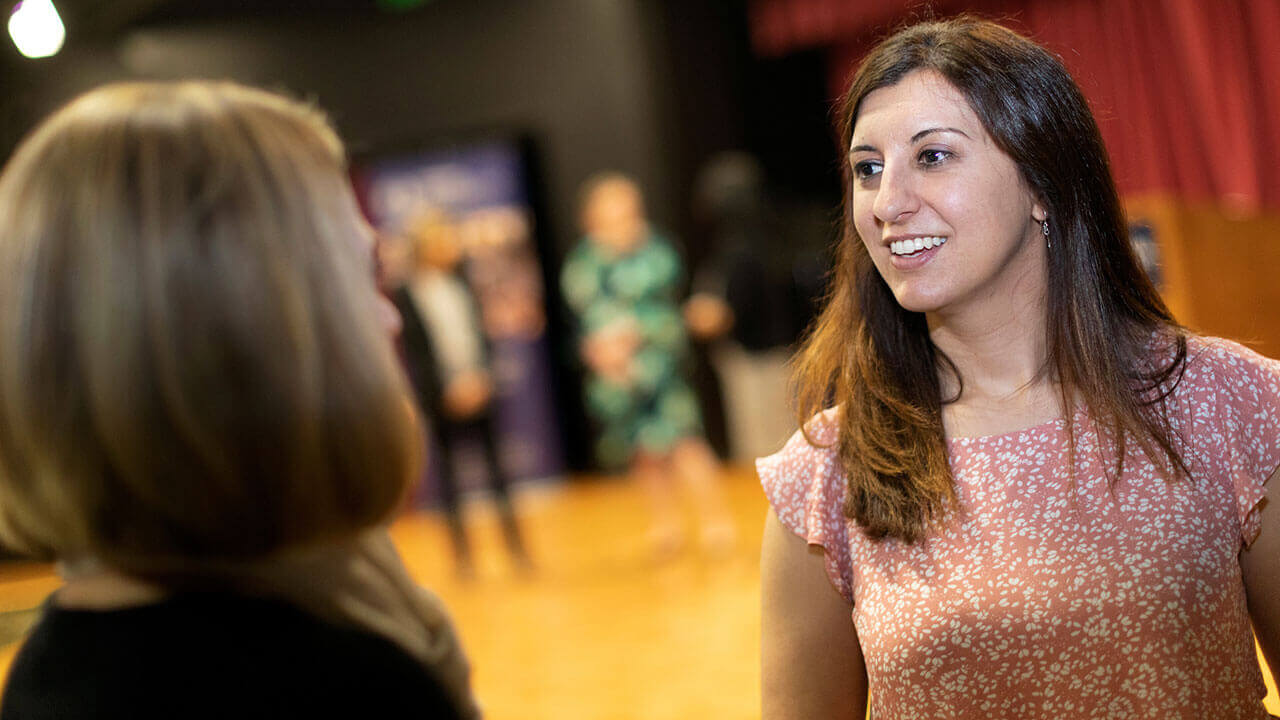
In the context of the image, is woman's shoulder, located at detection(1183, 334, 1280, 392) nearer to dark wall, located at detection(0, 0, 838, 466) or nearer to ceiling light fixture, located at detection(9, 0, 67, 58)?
ceiling light fixture, located at detection(9, 0, 67, 58)

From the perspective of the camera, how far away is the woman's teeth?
1.48 metres

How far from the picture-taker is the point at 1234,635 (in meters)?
1.41

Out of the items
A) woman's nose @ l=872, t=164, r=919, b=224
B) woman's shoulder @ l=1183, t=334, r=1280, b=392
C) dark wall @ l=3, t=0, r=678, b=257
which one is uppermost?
dark wall @ l=3, t=0, r=678, b=257

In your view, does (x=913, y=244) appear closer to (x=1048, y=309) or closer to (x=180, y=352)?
(x=1048, y=309)

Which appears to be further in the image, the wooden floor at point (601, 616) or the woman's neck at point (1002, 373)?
the wooden floor at point (601, 616)

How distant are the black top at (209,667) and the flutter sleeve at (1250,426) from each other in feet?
3.47

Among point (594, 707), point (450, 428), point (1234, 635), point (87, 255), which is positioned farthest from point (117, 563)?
point (450, 428)

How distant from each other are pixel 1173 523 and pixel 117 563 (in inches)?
47.8

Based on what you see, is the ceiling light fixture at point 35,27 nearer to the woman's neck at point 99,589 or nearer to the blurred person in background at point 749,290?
the blurred person in background at point 749,290

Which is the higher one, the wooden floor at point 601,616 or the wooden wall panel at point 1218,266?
the wooden wall panel at point 1218,266

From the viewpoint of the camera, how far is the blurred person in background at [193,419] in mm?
798

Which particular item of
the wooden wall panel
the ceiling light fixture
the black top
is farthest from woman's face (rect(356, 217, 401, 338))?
the ceiling light fixture

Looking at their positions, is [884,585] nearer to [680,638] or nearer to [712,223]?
[680,638]

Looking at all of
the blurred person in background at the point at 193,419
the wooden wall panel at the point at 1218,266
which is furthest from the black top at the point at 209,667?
the wooden wall panel at the point at 1218,266
